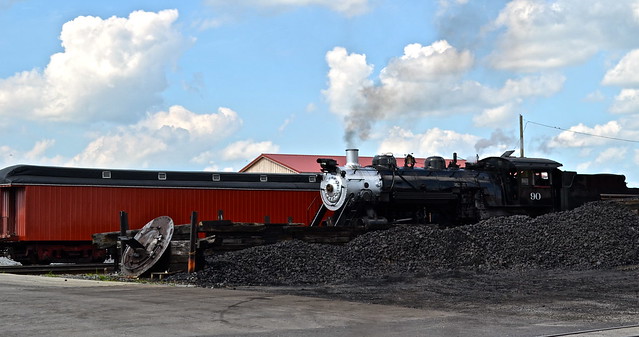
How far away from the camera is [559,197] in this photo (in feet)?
92.8

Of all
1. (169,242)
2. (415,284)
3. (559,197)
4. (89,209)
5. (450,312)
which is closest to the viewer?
(450,312)

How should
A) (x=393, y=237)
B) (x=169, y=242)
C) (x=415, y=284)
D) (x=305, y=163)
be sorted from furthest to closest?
(x=305, y=163)
(x=393, y=237)
(x=169, y=242)
(x=415, y=284)

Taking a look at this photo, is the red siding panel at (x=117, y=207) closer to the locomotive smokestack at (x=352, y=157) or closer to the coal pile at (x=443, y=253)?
the locomotive smokestack at (x=352, y=157)

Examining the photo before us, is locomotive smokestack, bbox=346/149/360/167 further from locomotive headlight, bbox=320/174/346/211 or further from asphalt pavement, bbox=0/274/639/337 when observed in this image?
asphalt pavement, bbox=0/274/639/337

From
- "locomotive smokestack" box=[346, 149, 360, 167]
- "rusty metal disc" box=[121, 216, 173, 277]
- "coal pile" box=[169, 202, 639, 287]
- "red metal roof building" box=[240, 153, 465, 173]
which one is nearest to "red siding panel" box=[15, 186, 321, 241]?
"locomotive smokestack" box=[346, 149, 360, 167]

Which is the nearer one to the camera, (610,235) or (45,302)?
(45,302)

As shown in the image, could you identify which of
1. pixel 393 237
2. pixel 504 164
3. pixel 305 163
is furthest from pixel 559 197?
pixel 305 163

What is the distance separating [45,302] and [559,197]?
833 inches

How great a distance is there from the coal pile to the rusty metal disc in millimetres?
986

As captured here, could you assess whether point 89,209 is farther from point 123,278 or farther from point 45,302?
point 45,302

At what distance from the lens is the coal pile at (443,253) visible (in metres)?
16.8

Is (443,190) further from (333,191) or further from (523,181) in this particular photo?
(333,191)

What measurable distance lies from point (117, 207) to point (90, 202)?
0.96 m

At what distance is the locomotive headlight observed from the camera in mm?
24469
